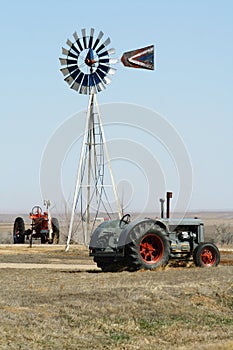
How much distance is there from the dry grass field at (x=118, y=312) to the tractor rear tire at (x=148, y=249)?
4.67 ft

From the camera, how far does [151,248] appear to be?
73.0 feet

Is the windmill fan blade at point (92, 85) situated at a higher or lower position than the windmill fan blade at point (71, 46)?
lower

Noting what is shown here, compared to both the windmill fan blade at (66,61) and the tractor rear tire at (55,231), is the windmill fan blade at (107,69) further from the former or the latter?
the tractor rear tire at (55,231)

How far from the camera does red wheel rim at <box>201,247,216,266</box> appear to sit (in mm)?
23219

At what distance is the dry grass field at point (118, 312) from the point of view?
12102 millimetres

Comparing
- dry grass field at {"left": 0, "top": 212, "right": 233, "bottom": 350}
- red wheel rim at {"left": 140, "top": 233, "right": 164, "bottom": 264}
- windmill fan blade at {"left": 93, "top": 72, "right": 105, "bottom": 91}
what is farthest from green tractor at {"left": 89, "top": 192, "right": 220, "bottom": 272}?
windmill fan blade at {"left": 93, "top": 72, "right": 105, "bottom": 91}

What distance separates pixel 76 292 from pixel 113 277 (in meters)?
4.15

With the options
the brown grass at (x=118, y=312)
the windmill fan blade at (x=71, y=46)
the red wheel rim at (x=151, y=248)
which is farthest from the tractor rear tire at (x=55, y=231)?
the brown grass at (x=118, y=312)

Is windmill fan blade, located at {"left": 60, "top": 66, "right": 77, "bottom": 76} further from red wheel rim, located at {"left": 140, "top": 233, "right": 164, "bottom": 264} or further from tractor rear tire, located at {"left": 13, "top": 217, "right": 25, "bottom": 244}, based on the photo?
red wheel rim, located at {"left": 140, "top": 233, "right": 164, "bottom": 264}

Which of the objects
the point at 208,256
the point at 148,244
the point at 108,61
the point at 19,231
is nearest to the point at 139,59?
the point at 108,61

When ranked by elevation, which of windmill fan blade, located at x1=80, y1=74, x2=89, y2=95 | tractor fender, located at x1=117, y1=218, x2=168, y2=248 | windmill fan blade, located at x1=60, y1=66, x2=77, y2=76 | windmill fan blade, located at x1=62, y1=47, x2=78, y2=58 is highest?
windmill fan blade, located at x1=62, y1=47, x2=78, y2=58

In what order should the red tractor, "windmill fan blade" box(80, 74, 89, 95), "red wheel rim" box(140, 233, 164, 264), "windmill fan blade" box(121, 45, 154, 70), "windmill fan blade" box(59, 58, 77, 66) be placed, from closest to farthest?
"red wheel rim" box(140, 233, 164, 264) < "windmill fan blade" box(121, 45, 154, 70) < "windmill fan blade" box(59, 58, 77, 66) < "windmill fan blade" box(80, 74, 89, 95) < the red tractor

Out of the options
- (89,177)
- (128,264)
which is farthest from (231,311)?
(89,177)

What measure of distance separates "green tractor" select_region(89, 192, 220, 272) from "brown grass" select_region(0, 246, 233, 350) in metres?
1.97
